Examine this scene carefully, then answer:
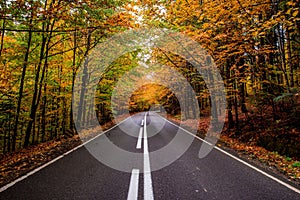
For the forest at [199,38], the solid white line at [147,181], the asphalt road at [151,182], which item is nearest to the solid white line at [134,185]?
the asphalt road at [151,182]

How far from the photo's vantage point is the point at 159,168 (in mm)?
5578

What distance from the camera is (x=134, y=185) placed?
4.34m

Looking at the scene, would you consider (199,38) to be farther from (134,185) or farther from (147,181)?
(134,185)

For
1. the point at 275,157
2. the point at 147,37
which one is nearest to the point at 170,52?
the point at 147,37

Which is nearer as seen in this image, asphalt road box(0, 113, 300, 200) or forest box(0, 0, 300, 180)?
asphalt road box(0, 113, 300, 200)

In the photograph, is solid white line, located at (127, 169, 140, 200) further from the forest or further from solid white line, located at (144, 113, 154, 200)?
the forest

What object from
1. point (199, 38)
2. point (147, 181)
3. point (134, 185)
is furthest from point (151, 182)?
point (199, 38)

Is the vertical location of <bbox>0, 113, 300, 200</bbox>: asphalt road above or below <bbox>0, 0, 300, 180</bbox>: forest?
below

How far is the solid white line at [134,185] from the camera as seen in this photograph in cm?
381

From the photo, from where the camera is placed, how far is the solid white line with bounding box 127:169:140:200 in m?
3.81

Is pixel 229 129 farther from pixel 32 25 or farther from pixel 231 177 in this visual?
pixel 32 25

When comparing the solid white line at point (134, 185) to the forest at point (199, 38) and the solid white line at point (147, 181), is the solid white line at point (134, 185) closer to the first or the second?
the solid white line at point (147, 181)

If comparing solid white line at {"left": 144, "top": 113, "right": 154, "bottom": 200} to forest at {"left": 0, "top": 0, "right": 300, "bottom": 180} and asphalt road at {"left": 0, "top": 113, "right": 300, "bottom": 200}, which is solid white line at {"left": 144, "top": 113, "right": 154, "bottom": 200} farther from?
forest at {"left": 0, "top": 0, "right": 300, "bottom": 180}

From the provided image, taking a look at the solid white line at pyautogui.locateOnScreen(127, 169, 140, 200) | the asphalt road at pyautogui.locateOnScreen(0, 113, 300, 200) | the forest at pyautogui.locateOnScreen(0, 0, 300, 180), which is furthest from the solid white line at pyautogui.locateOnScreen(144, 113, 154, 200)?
the forest at pyautogui.locateOnScreen(0, 0, 300, 180)
